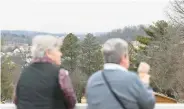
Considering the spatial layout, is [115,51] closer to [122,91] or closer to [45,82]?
[122,91]

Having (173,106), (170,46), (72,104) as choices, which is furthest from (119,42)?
(170,46)

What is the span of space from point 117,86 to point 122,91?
0.05 metres

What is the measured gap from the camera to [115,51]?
10.1ft

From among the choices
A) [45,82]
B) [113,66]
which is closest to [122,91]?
[113,66]

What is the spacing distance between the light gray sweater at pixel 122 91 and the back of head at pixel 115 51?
0.04 meters

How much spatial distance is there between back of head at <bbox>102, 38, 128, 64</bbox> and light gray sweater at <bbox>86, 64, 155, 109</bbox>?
40 millimetres

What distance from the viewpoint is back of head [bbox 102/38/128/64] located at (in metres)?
3.06

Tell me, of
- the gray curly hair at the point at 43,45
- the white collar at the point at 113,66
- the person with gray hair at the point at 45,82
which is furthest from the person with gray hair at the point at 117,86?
the gray curly hair at the point at 43,45

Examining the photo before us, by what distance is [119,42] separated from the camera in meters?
3.09

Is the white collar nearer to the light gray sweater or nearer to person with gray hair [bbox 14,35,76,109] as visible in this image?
the light gray sweater

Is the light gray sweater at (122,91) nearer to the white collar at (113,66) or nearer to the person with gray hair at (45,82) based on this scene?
the white collar at (113,66)

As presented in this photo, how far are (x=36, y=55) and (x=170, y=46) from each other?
32.2 m

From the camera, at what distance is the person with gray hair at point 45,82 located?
10.5 ft

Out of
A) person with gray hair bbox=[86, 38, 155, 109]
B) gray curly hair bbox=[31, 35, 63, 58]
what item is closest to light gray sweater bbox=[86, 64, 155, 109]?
person with gray hair bbox=[86, 38, 155, 109]
